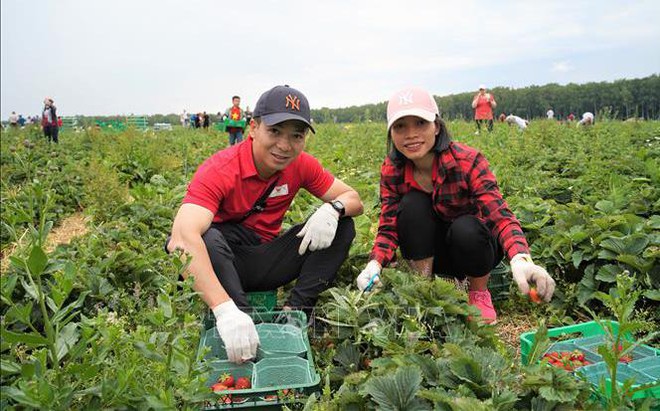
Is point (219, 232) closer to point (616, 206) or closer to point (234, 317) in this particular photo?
point (234, 317)

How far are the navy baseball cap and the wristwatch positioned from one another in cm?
50

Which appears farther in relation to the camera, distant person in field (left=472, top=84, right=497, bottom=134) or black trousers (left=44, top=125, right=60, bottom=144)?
black trousers (left=44, top=125, right=60, bottom=144)

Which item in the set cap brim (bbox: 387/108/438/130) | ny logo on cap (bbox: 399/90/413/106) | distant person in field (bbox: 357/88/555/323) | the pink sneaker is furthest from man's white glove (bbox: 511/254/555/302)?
ny logo on cap (bbox: 399/90/413/106)

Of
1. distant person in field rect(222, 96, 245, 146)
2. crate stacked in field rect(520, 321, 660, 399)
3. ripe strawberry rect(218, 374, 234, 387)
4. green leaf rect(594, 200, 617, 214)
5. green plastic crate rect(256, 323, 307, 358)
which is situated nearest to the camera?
crate stacked in field rect(520, 321, 660, 399)

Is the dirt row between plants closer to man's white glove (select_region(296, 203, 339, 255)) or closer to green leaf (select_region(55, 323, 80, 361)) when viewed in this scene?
man's white glove (select_region(296, 203, 339, 255))

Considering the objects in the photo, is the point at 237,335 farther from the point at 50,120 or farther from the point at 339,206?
the point at 50,120

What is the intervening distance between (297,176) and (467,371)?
5.37 feet

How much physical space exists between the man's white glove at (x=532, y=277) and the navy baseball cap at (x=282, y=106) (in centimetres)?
117

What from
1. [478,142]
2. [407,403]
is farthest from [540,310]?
[478,142]

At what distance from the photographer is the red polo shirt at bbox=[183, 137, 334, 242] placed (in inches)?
105

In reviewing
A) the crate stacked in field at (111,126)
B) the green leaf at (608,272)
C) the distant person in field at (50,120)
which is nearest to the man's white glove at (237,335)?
the green leaf at (608,272)

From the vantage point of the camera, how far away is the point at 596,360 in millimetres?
2129

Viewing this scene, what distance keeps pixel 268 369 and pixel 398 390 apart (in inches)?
26.7

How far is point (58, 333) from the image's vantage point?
1.43 m
